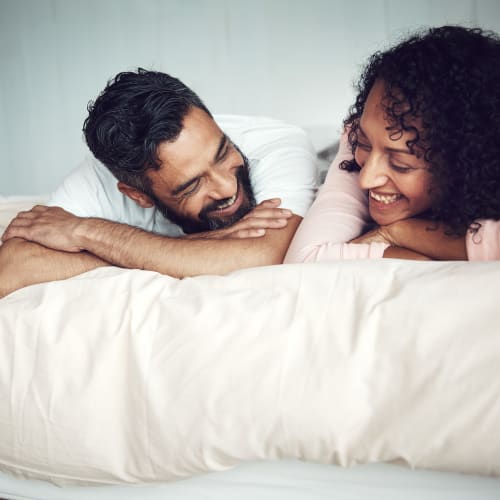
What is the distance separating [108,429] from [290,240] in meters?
0.58

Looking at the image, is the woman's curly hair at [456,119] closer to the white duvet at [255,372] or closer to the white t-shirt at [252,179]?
the white duvet at [255,372]

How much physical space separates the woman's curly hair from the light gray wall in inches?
53.8

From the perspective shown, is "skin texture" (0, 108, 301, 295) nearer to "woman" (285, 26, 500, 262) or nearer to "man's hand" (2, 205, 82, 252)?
"man's hand" (2, 205, 82, 252)

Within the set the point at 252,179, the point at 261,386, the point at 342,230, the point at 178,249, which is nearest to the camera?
the point at 261,386

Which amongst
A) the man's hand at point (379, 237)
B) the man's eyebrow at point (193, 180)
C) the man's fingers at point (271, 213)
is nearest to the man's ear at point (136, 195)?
the man's eyebrow at point (193, 180)

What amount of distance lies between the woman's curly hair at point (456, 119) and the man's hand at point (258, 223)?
35 cm

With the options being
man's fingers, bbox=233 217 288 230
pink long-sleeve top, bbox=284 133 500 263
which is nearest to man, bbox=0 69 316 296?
man's fingers, bbox=233 217 288 230

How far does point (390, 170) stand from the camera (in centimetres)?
97

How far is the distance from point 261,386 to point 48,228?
78cm

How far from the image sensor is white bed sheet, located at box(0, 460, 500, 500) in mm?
696

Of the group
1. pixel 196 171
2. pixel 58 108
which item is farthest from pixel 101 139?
pixel 58 108

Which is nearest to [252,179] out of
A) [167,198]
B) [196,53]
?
[167,198]

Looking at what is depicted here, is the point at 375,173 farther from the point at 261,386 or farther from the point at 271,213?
the point at 261,386

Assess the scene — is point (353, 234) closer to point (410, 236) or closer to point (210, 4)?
point (410, 236)
